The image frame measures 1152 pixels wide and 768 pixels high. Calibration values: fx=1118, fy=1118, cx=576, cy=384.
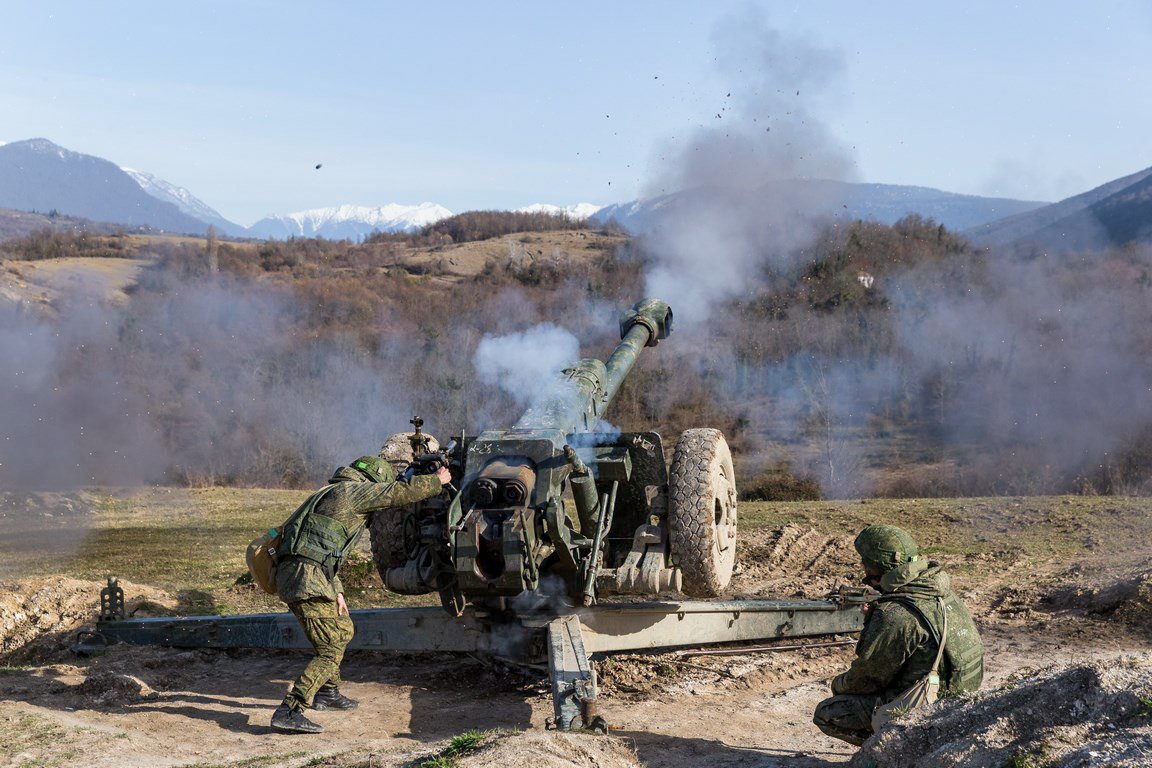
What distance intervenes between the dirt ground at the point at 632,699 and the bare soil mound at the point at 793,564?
5 cm

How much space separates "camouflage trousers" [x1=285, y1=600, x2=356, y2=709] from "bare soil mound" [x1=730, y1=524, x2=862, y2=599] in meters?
4.16

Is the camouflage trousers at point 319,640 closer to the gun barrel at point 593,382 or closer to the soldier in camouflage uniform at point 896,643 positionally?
the gun barrel at point 593,382

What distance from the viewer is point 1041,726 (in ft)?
13.4

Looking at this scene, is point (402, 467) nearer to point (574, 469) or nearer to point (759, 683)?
point (574, 469)

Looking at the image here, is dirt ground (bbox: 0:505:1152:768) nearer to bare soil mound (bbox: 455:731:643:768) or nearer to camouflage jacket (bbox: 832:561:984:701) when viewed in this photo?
bare soil mound (bbox: 455:731:643:768)

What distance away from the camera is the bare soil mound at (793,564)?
9.71 metres

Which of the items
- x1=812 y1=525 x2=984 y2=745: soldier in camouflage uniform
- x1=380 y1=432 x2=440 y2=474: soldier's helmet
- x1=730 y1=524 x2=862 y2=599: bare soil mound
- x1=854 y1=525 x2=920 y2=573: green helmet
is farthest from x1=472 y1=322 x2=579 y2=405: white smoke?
x1=812 y1=525 x2=984 y2=745: soldier in camouflage uniform

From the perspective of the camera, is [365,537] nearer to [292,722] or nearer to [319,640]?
[319,640]

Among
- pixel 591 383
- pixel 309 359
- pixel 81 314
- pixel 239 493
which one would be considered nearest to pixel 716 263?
pixel 591 383

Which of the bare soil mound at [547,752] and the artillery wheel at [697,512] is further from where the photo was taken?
the artillery wheel at [697,512]

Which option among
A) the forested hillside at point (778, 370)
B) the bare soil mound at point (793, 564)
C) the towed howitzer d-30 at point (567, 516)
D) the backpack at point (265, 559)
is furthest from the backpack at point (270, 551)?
the forested hillside at point (778, 370)

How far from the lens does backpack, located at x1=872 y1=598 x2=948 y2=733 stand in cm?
487

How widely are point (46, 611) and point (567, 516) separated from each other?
15.6ft

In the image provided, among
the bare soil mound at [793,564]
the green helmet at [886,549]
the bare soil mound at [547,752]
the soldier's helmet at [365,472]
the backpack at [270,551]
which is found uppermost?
the soldier's helmet at [365,472]
